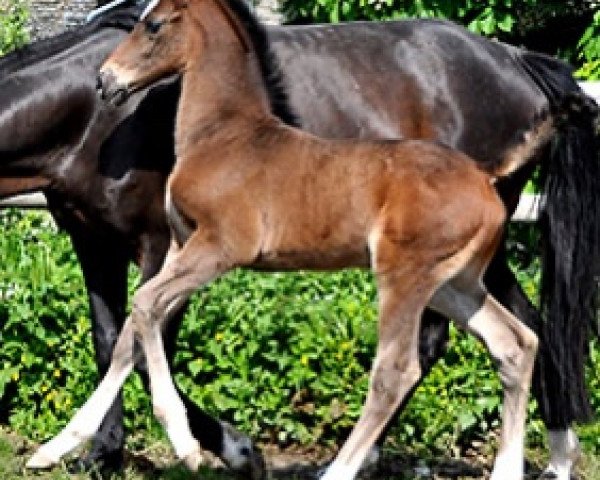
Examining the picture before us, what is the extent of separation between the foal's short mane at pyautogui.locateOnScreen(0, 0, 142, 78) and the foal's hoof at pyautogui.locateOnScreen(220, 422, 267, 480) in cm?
149

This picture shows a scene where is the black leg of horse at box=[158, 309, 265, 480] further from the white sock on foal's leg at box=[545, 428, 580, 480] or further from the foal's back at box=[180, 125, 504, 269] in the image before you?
the white sock on foal's leg at box=[545, 428, 580, 480]

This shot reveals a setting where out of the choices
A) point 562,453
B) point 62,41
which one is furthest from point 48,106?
point 562,453

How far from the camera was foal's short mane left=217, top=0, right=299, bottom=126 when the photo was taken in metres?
5.55

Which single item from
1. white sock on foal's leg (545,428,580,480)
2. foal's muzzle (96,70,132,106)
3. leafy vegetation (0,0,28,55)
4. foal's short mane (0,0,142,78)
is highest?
foal's muzzle (96,70,132,106)

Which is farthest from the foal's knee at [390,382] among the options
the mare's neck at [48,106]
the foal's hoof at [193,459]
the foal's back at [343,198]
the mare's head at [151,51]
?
the mare's neck at [48,106]

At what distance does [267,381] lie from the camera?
656 centimetres

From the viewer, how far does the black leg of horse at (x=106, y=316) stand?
6031mm

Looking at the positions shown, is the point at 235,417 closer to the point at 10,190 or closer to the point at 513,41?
the point at 10,190

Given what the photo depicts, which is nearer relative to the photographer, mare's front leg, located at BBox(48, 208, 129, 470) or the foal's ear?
the foal's ear

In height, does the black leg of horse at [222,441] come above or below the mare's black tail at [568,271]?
below

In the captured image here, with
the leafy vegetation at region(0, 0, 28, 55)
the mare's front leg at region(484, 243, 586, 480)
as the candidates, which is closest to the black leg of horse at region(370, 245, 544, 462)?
the mare's front leg at region(484, 243, 586, 480)

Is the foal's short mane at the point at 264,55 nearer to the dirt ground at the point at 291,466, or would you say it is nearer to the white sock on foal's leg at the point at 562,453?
the dirt ground at the point at 291,466

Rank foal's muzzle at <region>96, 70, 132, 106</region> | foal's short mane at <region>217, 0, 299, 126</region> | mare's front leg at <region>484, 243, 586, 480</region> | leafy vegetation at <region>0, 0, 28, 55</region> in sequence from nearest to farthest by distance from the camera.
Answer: foal's muzzle at <region>96, 70, 132, 106</region> < foal's short mane at <region>217, 0, 299, 126</region> < mare's front leg at <region>484, 243, 586, 480</region> < leafy vegetation at <region>0, 0, 28, 55</region>

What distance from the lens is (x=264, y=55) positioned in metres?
5.59
